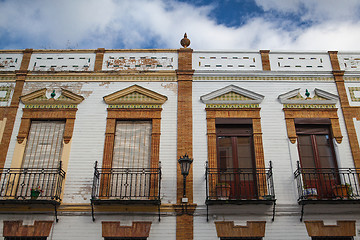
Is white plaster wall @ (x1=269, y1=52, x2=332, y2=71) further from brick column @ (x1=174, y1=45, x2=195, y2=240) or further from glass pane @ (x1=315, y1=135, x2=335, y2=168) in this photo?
brick column @ (x1=174, y1=45, x2=195, y2=240)

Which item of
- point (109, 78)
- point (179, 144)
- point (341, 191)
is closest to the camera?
point (341, 191)

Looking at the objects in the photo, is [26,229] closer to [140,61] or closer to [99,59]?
[99,59]

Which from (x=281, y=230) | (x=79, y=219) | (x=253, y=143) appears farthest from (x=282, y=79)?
(x=79, y=219)

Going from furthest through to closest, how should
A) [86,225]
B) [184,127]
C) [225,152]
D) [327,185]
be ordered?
[184,127]
[225,152]
[327,185]
[86,225]

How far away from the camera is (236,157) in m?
11.3

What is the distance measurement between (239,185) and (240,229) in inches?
51.4

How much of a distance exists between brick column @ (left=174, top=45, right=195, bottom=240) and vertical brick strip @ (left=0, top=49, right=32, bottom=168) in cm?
530

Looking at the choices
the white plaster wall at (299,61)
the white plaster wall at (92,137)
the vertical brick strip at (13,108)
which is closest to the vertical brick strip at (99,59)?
the white plaster wall at (92,137)

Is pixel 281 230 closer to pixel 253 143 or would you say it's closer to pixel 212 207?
pixel 212 207

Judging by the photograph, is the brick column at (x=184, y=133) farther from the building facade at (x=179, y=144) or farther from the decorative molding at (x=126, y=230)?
the decorative molding at (x=126, y=230)

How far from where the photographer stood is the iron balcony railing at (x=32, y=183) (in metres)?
10.3

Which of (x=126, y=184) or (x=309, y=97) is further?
(x=309, y=97)

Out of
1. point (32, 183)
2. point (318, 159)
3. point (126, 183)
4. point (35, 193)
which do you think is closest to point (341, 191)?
point (318, 159)

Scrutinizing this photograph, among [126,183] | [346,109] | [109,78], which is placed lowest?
[126,183]
